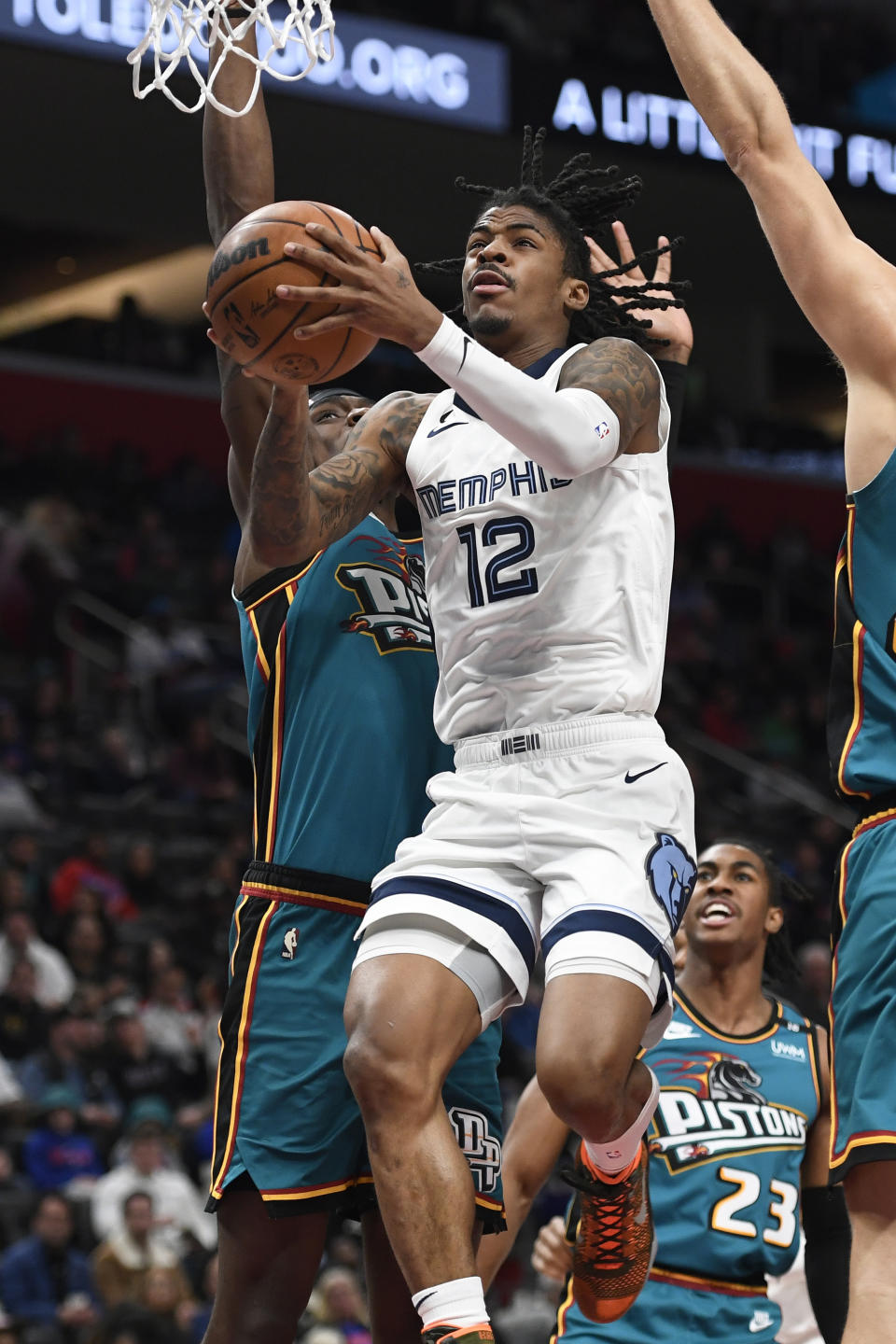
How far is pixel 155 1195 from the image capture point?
8930mm

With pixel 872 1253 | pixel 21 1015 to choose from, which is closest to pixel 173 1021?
pixel 21 1015

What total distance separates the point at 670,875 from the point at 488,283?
1.25 m

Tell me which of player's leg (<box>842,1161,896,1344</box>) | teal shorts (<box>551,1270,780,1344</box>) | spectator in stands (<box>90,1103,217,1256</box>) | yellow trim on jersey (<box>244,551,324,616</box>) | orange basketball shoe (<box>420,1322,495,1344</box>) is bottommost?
spectator in stands (<box>90,1103,217,1256</box>)

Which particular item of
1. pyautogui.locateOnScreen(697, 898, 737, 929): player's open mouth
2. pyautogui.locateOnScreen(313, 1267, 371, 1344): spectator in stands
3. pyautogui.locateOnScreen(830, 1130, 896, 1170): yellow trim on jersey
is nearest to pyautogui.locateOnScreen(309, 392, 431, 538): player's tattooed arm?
pyautogui.locateOnScreen(830, 1130, 896, 1170): yellow trim on jersey

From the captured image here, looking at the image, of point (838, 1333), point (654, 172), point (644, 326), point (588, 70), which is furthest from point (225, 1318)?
point (654, 172)

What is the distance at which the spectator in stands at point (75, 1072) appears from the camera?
31.0 feet

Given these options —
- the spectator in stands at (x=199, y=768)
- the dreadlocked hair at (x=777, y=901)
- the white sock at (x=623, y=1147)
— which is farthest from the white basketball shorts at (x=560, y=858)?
the spectator in stands at (x=199, y=768)

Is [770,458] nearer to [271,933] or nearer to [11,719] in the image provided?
[11,719]

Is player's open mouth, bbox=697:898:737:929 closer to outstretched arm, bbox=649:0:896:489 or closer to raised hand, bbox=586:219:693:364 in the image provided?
raised hand, bbox=586:219:693:364

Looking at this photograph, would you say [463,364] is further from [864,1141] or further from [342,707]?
[864,1141]

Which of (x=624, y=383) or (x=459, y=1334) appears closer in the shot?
(x=459, y=1334)

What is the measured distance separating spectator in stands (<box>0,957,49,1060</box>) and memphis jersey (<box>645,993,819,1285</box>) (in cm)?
518

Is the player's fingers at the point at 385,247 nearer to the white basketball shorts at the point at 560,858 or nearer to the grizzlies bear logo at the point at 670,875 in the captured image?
the white basketball shorts at the point at 560,858

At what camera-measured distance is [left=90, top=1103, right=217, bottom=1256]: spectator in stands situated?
346 inches
